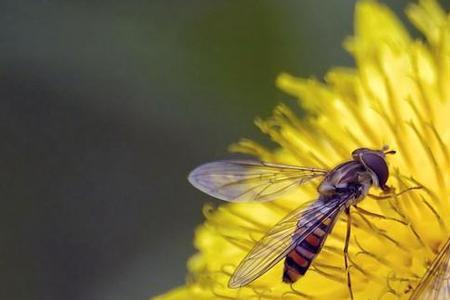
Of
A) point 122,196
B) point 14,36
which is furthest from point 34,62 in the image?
point 122,196

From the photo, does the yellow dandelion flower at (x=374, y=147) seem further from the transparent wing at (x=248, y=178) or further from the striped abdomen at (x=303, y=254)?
the striped abdomen at (x=303, y=254)

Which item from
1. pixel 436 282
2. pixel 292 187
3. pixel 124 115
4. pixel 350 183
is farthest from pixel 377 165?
pixel 124 115

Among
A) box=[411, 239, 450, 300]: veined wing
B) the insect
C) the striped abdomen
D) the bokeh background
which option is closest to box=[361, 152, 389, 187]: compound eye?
the insect

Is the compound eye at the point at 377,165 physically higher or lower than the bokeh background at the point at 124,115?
lower

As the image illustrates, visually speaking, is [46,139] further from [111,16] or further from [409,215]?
[409,215]

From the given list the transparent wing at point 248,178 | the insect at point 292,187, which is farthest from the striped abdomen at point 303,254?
the transparent wing at point 248,178

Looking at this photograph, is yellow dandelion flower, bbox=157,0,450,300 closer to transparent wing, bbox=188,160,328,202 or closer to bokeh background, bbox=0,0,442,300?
transparent wing, bbox=188,160,328,202

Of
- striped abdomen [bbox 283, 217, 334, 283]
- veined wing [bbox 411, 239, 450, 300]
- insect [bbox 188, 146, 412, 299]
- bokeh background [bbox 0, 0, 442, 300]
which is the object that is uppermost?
bokeh background [bbox 0, 0, 442, 300]
